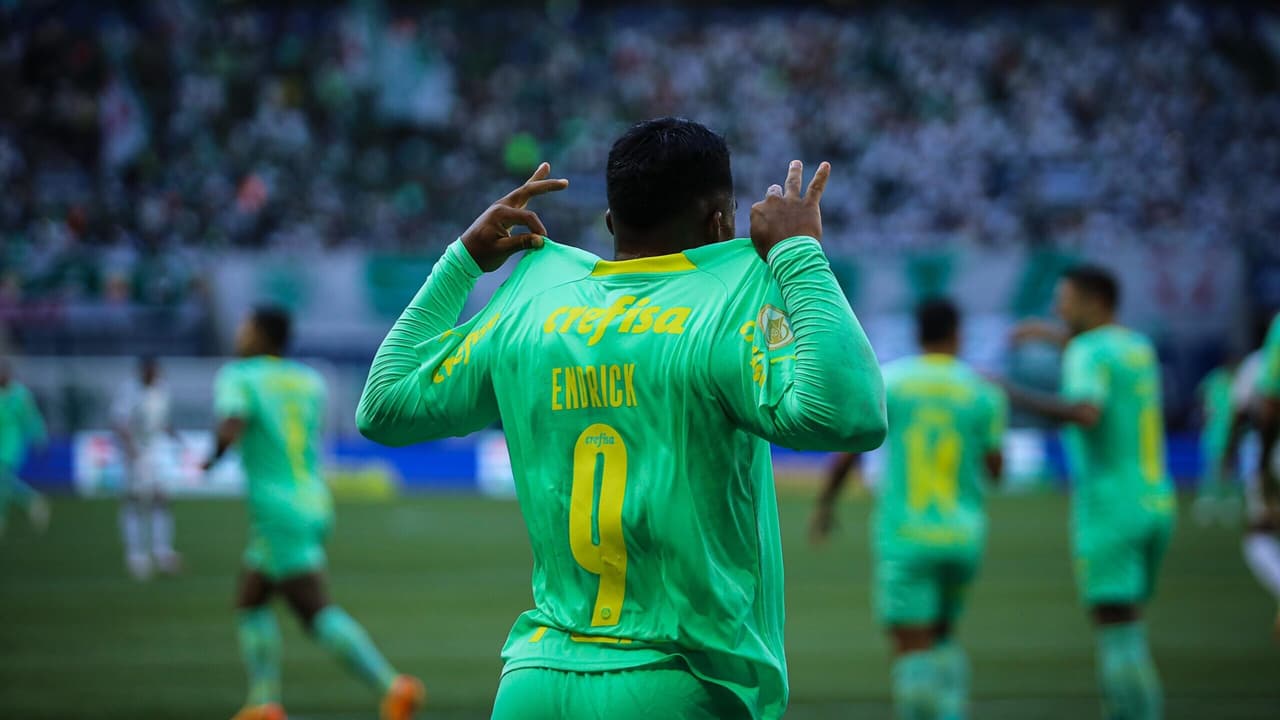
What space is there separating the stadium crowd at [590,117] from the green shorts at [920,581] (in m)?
20.6

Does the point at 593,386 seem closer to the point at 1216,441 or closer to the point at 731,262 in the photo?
the point at 731,262

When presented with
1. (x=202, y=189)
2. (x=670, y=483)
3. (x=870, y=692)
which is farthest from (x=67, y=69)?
(x=670, y=483)

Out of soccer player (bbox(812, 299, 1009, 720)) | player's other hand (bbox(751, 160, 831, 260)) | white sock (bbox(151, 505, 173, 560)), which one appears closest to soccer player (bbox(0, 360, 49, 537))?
white sock (bbox(151, 505, 173, 560))

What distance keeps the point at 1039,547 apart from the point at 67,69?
82.0ft

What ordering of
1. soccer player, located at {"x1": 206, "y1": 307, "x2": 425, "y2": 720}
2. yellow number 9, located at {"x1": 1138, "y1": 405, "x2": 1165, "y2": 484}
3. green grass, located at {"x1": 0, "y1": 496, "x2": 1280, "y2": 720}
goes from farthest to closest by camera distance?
1. green grass, located at {"x1": 0, "y1": 496, "x2": 1280, "y2": 720}
2. soccer player, located at {"x1": 206, "y1": 307, "x2": 425, "y2": 720}
3. yellow number 9, located at {"x1": 1138, "y1": 405, "x2": 1165, "y2": 484}

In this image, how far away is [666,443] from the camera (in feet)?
7.98

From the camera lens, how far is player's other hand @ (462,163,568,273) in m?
2.73

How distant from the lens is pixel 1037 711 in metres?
7.89

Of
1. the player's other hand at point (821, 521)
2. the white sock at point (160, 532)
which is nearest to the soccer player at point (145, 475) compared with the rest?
the white sock at point (160, 532)

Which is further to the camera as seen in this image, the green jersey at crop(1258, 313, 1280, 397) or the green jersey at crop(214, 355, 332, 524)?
the green jersey at crop(214, 355, 332, 524)

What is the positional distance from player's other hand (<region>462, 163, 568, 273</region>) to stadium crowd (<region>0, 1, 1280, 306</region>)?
24.2 metres

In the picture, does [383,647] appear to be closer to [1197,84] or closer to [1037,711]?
[1037,711]

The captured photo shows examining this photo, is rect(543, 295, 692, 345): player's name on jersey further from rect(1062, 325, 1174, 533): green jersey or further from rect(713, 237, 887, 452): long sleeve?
rect(1062, 325, 1174, 533): green jersey

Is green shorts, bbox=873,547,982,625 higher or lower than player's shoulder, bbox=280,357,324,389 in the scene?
→ lower
